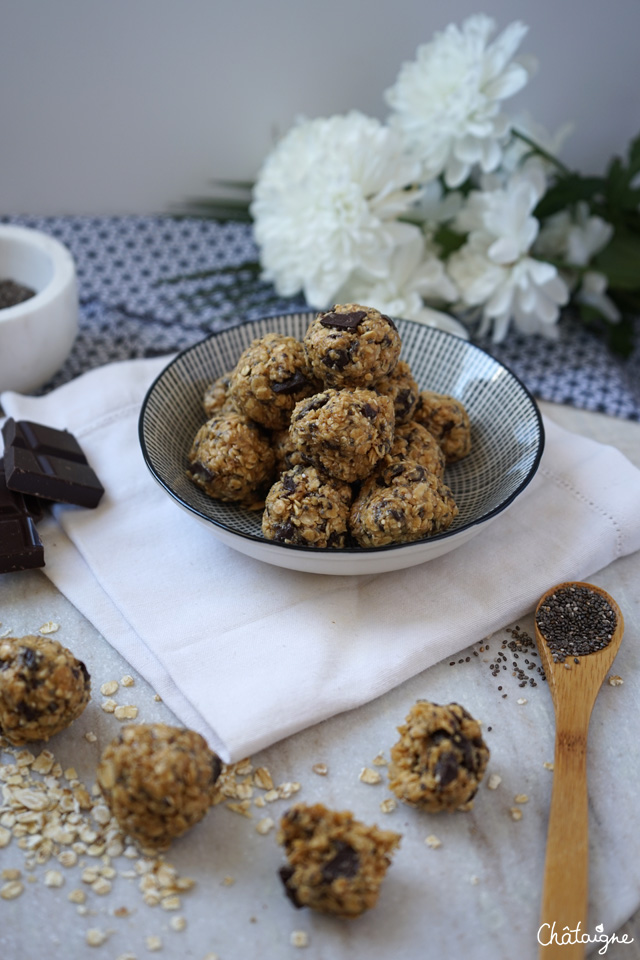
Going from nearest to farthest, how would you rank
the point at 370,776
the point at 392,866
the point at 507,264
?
the point at 392,866, the point at 370,776, the point at 507,264

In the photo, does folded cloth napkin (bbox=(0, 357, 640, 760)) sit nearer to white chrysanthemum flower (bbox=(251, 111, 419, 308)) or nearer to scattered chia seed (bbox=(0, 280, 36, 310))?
scattered chia seed (bbox=(0, 280, 36, 310))

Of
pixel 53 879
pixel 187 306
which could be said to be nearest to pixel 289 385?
pixel 53 879

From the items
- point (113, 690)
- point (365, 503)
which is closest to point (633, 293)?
point (365, 503)

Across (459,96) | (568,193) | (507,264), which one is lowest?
(507,264)

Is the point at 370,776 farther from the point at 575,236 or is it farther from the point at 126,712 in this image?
the point at 575,236

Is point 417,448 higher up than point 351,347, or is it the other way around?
point 351,347

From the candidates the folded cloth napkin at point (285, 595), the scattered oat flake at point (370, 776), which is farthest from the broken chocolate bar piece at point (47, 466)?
the scattered oat flake at point (370, 776)
